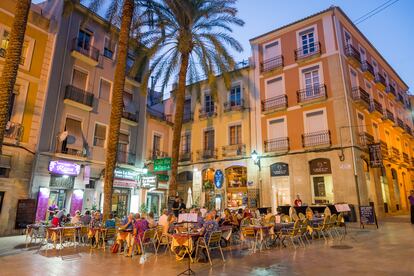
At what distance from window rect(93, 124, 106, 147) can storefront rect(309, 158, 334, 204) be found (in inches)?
585

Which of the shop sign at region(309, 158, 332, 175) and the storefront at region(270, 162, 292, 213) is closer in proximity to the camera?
the shop sign at region(309, 158, 332, 175)

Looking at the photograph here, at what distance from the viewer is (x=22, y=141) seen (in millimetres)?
15312

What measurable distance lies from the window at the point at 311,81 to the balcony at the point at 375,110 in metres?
5.06

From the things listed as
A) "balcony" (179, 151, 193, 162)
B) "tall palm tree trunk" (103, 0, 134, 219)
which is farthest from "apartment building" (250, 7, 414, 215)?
"tall palm tree trunk" (103, 0, 134, 219)

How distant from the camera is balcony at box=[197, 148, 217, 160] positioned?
24.6 metres

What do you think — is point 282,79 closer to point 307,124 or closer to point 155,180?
point 307,124

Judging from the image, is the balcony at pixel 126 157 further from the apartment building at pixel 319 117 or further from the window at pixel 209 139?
the apartment building at pixel 319 117

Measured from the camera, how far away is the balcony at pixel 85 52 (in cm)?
1840

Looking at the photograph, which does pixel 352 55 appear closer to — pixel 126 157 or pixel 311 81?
pixel 311 81

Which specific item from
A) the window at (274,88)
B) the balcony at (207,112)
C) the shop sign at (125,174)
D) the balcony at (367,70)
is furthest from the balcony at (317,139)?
the shop sign at (125,174)

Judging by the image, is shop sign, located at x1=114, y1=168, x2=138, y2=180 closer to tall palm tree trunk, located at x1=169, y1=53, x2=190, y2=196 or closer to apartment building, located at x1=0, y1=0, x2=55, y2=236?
apartment building, located at x1=0, y1=0, x2=55, y2=236

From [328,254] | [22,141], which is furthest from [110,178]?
[328,254]

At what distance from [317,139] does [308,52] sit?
690cm

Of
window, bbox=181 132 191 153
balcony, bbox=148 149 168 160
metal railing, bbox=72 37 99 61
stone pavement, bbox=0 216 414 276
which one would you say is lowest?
stone pavement, bbox=0 216 414 276
